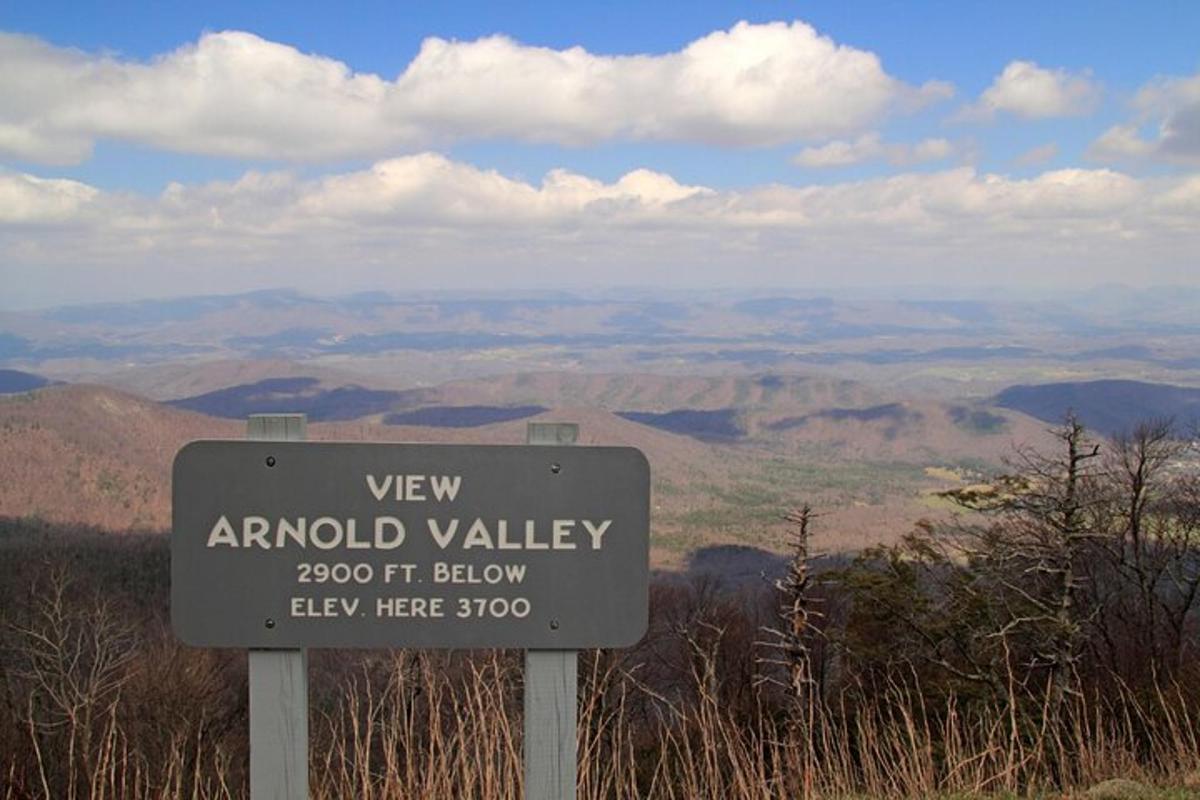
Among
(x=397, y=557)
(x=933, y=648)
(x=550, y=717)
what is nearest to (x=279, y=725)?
(x=397, y=557)

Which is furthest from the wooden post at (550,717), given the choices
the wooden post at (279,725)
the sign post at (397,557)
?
the wooden post at (279,725)

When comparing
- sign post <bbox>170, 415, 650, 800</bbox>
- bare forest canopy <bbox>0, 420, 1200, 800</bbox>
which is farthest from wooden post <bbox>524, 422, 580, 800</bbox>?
bare forest canopy <bbox>0, 420, 1200, 800</bbox>

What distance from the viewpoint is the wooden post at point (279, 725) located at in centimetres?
280

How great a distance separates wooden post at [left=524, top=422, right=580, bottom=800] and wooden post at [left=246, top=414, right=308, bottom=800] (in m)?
0.64

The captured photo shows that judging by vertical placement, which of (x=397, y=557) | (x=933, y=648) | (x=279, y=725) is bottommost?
(x=933, y=648)

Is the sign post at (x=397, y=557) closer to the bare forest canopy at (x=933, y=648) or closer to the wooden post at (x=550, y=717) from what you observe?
the wooden post at (x=550, y=717)

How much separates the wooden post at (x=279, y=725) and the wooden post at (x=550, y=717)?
64 cm

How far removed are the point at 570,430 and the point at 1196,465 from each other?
26847 millimetres

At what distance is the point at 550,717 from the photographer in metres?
2.83

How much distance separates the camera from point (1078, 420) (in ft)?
55.4

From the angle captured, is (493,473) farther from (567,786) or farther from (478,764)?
(478,764)

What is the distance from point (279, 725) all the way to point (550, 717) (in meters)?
0.77

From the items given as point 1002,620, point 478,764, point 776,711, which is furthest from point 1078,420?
point 478,764

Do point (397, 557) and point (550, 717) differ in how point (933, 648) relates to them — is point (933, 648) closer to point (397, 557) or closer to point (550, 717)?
point (550, 717)
